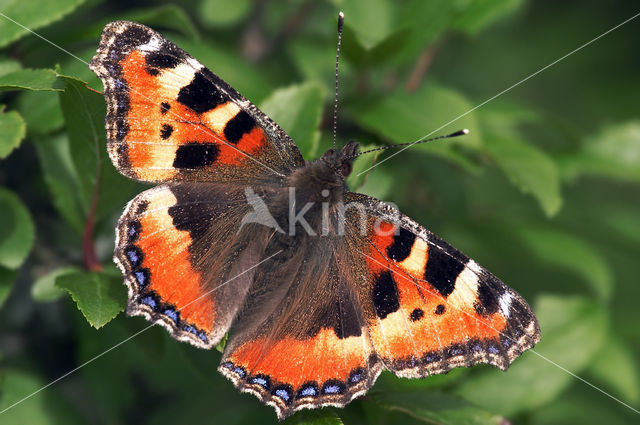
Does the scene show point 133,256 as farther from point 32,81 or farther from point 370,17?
point 370,17

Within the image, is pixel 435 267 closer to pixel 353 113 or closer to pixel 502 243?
pixel 353 113

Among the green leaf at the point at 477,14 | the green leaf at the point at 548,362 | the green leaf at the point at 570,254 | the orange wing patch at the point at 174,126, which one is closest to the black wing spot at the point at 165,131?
the orange wing patch at the point at 174,126

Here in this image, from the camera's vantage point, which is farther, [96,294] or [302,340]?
[302,340]

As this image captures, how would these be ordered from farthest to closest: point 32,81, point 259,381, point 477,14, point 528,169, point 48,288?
1. point 477,14
2. point 528,169
3. point 48,288
4. point 259,381
5. point 32,81

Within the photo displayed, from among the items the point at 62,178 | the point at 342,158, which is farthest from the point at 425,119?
the point at 62,178

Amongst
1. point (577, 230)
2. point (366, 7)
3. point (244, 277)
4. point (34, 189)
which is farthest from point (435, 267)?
point (577, 230)

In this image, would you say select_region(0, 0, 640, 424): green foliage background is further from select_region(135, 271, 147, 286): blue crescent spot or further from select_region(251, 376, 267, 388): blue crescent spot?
select_region(251, 376, 267, 388): blue crescent spot

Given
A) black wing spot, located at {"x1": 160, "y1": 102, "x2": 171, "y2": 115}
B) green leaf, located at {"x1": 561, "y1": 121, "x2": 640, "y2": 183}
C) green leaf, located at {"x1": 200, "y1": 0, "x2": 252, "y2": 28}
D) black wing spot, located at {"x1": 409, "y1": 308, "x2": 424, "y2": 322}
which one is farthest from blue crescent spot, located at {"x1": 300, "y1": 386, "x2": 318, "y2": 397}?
green leaf, located at {"x1": 200, "y1": 0, "x2": 252, "y2": 28}

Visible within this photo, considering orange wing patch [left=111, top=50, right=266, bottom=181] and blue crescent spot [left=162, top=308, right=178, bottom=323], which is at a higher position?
orange wing patch [left=111, top=50, right=266, bottom=181]
